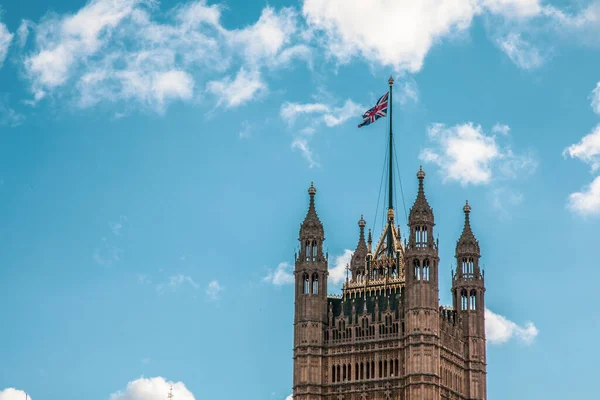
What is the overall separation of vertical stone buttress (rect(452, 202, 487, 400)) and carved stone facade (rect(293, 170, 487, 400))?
0.10 meters

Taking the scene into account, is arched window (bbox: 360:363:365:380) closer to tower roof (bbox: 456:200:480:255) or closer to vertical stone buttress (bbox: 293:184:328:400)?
vertical stone buttress (bbox: 293:184:328:400)

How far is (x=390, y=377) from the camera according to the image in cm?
17075

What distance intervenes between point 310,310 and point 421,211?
14569 millimetres

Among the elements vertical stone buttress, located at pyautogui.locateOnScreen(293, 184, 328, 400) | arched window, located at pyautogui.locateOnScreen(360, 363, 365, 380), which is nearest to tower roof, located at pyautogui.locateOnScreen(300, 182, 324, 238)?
vertical stone buttress, located at pyautogui.locateOnScreen(293, 184, 328, 400)

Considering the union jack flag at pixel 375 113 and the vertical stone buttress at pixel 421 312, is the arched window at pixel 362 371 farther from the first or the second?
the union jack flag at pixel 375 113

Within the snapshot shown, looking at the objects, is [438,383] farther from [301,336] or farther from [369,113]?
[369,113]

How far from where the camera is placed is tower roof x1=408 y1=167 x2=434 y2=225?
175 metres

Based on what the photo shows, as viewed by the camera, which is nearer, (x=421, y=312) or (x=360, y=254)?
(x=421, y=312)

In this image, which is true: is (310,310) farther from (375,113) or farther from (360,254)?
(375,113)

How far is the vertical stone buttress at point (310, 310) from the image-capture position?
172625mm

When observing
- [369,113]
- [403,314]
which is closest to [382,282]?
[403,314]

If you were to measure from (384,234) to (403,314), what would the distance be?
12870 mm

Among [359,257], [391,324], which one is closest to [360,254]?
[359,257]

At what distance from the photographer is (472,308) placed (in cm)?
17975
